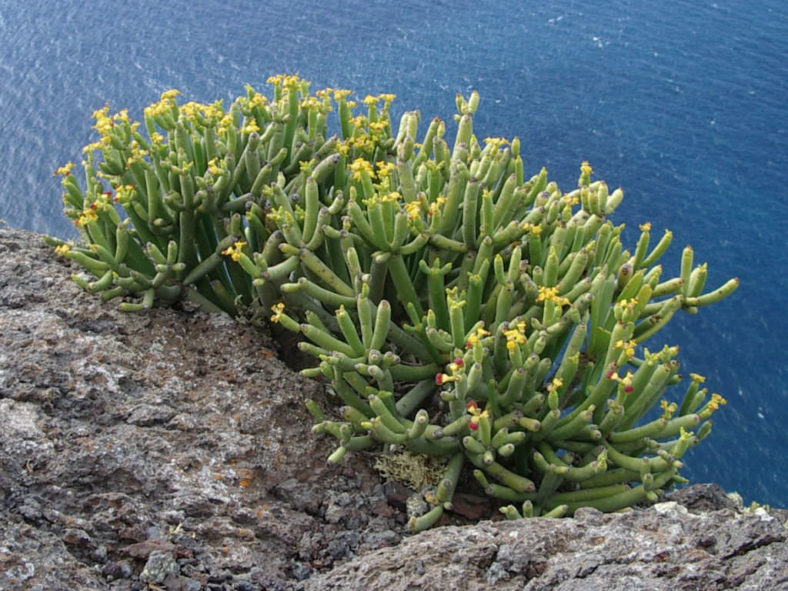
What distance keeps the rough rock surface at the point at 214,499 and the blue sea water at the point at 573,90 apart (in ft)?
10.6

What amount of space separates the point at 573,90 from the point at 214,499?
22.8ft

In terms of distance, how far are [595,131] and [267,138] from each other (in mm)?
4765

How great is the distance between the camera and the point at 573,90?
910 centimetres

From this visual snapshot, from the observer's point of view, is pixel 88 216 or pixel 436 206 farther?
pixel 88 216

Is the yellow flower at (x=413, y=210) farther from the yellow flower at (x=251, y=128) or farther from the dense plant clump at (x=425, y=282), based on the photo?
the yellow flower at (x=251, y=128)

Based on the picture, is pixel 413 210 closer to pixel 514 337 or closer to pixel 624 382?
pixel 514 337

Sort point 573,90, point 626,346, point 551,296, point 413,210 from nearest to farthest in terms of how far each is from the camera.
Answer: point 626,346 → point 551,296 → point 413,210 → point 573,90

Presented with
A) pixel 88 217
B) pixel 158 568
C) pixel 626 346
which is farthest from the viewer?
pixel 88 217

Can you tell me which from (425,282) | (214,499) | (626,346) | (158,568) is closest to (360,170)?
(425,282)

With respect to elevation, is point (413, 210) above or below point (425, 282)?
above

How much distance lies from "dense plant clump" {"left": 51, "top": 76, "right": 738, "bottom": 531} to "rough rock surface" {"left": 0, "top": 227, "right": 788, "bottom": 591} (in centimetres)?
20

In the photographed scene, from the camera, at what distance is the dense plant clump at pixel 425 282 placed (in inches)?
141

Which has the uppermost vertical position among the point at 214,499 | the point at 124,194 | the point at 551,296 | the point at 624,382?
the point at 551,296

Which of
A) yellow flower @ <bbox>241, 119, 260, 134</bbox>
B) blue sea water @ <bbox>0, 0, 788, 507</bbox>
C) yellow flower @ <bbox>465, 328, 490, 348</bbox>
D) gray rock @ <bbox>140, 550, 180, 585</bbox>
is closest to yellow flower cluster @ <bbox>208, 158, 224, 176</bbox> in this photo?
yellow flower @ <bbox>241, 119, 260, 134</bbox>
